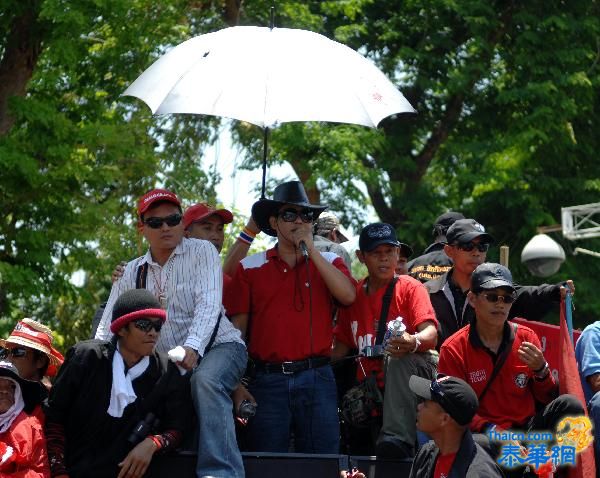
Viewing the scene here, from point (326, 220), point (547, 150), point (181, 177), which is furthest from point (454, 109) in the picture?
point (326, 220)

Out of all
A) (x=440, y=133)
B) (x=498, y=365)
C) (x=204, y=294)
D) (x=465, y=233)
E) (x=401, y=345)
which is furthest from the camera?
(x=440, y=133)

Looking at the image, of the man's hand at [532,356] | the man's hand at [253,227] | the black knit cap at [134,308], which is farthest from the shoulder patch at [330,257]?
the man's hand at [532,356]

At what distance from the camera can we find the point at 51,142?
547 inches

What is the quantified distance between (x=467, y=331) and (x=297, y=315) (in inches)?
40.1

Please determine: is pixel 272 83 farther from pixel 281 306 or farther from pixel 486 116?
pixel 486 116

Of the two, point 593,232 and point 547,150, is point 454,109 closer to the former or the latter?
point 547,150

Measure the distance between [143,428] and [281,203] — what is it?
1.60m

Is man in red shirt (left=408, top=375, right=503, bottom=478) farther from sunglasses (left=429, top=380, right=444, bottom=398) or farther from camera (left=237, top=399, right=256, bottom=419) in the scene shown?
camera (left=237, top=399, right=256, bottom=419)

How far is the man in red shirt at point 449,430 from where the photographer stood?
566 cm

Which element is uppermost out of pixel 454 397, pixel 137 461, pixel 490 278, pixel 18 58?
pixel 18 58

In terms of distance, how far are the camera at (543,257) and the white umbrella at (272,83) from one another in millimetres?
5637

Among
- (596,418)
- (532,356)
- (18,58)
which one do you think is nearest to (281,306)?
(532,356)

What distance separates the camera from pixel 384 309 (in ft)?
23.3

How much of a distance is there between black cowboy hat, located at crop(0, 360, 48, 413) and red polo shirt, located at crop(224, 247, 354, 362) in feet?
4.13
